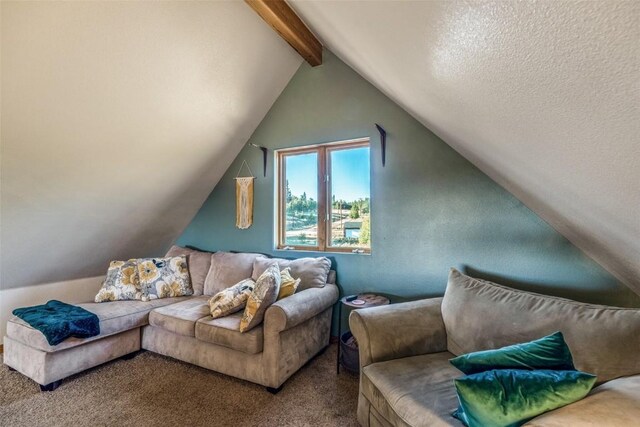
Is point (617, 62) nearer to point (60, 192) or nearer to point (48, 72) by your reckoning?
point (48, 72)

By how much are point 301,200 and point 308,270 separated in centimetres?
91

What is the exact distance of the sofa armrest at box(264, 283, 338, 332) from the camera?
212 cm

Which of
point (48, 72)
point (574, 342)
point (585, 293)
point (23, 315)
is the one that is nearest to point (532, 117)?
point (574, 342)

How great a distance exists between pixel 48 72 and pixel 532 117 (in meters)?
2.69

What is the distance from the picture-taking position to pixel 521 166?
1565 millimetres

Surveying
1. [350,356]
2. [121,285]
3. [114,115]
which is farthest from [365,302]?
[114,115]

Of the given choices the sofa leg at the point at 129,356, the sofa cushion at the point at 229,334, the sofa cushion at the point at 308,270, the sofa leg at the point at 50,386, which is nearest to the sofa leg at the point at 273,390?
the sofa cushion at the point at 229,334

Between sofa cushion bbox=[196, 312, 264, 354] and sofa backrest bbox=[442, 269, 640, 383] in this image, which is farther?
sofa cushion bbox=[196, 312, 264, 354]

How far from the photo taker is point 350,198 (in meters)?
3.07

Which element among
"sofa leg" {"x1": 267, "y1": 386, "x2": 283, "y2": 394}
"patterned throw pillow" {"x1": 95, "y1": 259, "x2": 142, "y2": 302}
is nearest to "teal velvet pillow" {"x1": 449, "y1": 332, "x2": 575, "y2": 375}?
"sofa leg" {"x1": 267, "y1": 386, "x2": 283, "y2": 394}

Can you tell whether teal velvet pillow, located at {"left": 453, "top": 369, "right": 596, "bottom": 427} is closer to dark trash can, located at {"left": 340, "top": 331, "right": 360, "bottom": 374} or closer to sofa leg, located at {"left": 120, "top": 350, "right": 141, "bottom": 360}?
dark trash can, located at {"left": 340, "top": 331, "right": 360, "bottom": 374}

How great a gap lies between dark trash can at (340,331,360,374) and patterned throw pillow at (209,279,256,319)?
0.91m

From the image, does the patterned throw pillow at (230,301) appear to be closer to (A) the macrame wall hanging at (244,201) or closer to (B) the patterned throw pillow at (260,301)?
(B) the patterned throw pillow at (260,301)

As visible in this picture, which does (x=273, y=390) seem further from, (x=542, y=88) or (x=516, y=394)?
(x=542, y=88)
